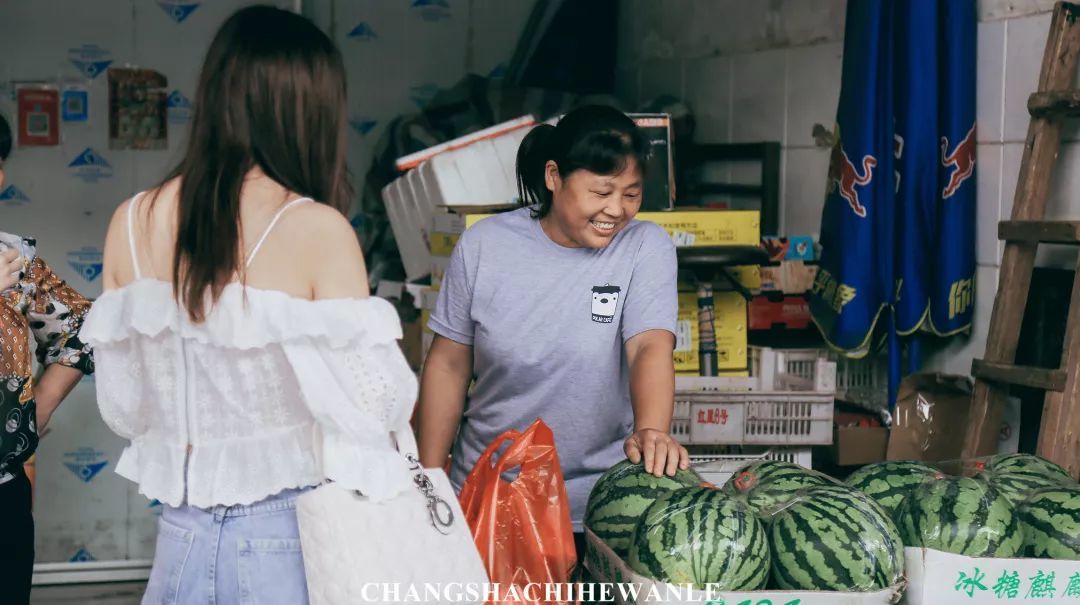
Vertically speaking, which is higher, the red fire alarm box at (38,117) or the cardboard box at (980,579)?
the red fire alarm box at (38,117)

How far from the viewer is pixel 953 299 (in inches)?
136

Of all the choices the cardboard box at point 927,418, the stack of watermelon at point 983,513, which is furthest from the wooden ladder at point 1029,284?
the stack of watermelon at point 983,513

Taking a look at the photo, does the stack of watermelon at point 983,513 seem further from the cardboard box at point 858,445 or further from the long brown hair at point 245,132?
the cardboard box at point 858,445

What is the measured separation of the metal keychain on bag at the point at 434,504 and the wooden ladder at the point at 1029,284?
1803mm

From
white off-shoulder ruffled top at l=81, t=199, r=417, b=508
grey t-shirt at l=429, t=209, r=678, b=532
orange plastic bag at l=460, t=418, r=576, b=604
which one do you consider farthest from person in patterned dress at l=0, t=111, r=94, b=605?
orange plastic bag at l=460, t=418, r=576, b=604

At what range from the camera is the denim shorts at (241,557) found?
1672 mm

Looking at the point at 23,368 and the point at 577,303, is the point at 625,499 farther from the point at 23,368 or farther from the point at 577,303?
the point at 23,368

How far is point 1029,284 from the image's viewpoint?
3.19 meters

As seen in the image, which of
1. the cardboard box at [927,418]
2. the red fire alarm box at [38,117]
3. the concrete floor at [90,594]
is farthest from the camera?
the red fire alarm box at [38,117]

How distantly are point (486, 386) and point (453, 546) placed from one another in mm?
809

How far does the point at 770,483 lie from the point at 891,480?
24 cm

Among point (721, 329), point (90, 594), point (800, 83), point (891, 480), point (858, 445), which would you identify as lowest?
point (90, 594)

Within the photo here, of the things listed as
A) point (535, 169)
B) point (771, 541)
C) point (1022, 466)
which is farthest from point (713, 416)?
point (771, 541)

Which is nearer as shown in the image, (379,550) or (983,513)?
(379,550)
